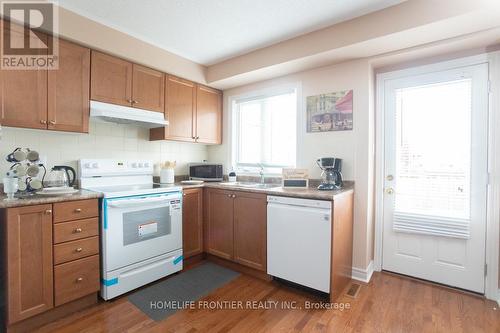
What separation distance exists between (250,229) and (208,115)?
1.74m

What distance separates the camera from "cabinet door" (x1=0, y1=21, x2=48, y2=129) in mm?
1806

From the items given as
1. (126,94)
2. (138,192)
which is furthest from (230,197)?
(126,94)

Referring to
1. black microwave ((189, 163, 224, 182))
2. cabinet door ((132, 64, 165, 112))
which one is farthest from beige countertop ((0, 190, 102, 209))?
black microwave ((189, 163, 224, 182))

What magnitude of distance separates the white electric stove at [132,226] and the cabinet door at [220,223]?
0.39 meters

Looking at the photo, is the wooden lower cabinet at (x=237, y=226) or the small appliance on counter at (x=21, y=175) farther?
the wooden lower cabinet at (x=237, y=226)

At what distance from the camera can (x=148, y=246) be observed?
229 cm

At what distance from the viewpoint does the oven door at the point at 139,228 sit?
2027mm

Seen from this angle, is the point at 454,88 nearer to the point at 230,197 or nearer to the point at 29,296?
the point at 230,197

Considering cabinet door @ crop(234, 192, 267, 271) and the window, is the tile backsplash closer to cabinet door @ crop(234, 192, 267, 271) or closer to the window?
the window

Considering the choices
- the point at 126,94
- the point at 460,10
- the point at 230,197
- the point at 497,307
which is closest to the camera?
the point at 460,10

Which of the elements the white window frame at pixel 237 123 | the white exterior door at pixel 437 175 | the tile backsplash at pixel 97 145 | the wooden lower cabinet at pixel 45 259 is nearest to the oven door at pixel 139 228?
the wooden lower cabinet at pixel 45 259

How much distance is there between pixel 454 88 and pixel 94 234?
3.42 meters

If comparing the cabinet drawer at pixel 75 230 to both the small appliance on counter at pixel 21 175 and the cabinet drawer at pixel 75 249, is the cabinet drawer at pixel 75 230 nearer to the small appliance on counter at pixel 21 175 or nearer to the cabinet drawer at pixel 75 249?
the cabinet drawer at pixel 75 249

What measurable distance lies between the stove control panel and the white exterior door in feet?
8.97
